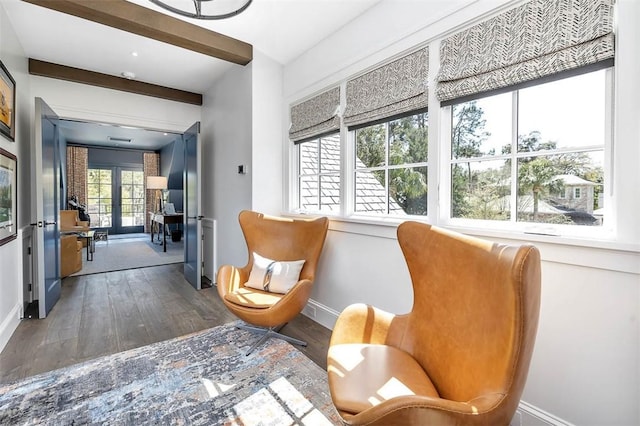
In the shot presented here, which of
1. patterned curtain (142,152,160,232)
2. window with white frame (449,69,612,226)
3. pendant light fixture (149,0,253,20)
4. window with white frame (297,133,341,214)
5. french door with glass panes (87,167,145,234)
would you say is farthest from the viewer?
patterned curtain (142,152,160,232)

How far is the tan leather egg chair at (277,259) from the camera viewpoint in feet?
7.55

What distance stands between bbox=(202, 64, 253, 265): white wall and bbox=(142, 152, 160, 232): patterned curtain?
5.60m

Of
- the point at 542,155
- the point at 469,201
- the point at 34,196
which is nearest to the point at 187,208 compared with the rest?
the point at 34,196

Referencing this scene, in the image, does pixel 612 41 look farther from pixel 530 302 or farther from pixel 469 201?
pixel 530 302

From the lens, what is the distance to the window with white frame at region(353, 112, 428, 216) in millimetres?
2223

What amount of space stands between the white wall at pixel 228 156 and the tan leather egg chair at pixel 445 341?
Answer: 2216mm

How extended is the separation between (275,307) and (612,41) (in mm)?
2321

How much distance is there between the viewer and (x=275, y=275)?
8.63ft

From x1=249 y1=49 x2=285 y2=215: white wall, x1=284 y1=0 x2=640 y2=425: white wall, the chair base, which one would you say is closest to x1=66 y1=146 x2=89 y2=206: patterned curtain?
x1=249 y1=49 x2=285 y2=215: white wall

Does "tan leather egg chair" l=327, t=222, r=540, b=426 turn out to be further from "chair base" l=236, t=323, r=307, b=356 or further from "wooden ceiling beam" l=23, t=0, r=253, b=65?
"wooden ceiling beam" l=23, t=0, r=253, b=65

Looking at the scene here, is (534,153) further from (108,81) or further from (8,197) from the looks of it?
(108,81)

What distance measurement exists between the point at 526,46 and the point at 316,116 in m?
1.85

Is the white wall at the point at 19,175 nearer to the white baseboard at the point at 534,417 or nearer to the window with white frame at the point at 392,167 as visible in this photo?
the window with white frame at the point at 392,167

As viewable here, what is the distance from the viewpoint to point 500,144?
1785 millimetres
